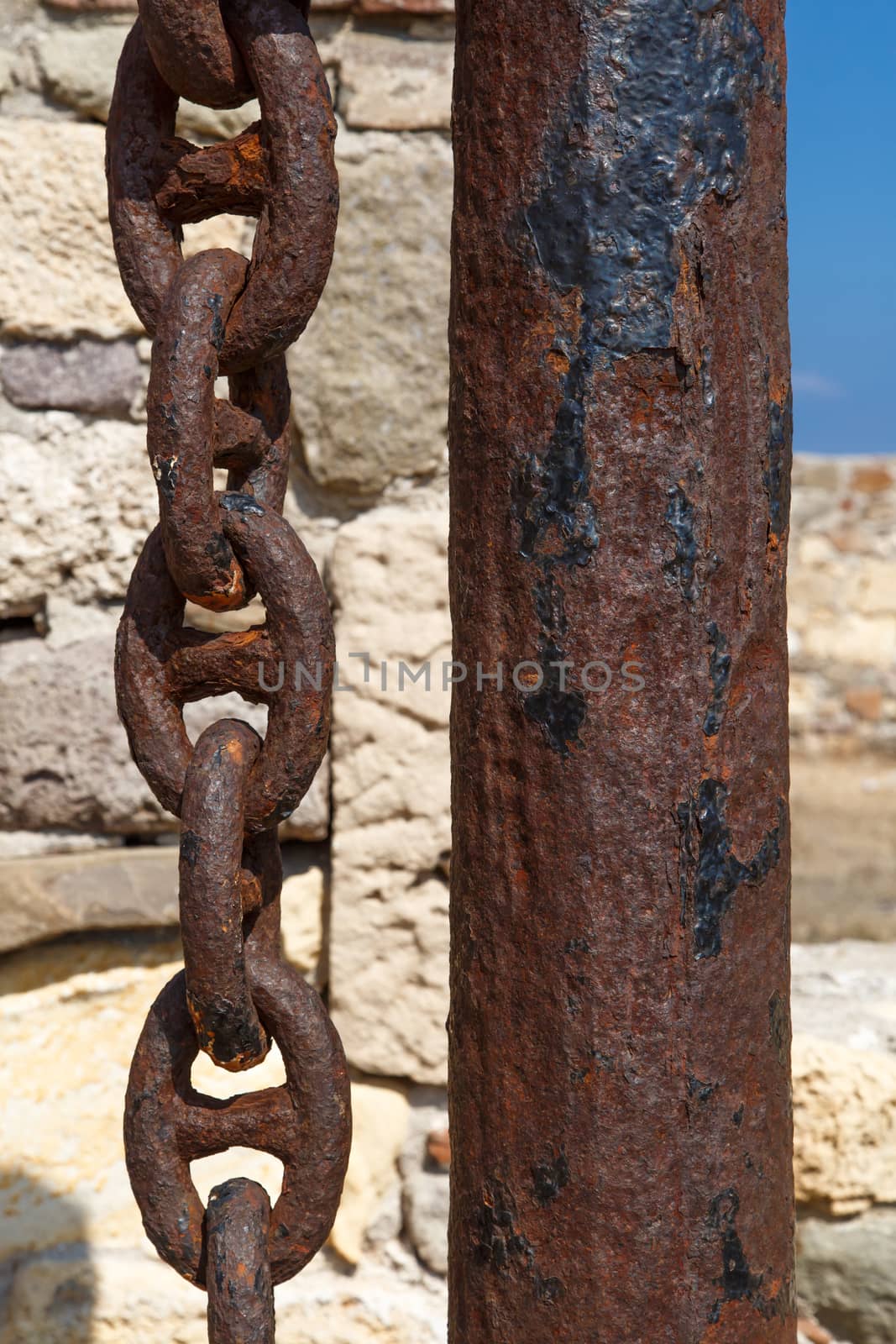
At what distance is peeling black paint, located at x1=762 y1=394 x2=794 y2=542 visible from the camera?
2.03 ft

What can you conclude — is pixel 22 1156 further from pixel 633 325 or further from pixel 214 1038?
pixel 633 325

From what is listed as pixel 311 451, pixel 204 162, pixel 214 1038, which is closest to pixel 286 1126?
pixel 214 1038

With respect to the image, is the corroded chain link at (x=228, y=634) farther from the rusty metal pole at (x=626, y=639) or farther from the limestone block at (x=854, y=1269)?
the limestone block at (x=854, y=1269)

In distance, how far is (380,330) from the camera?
148 cm

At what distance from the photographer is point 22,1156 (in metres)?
1.50

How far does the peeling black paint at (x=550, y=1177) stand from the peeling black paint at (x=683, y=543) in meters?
0.28

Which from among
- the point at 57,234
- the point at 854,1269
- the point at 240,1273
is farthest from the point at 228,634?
the point at 854,1269

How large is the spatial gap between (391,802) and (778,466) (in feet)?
3.08

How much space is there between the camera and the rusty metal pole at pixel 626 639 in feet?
1.91

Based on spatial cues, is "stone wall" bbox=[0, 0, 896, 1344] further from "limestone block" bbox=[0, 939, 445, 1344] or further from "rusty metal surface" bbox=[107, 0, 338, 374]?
"rusty metal surface" bbox=[107, 0, 338, 374]

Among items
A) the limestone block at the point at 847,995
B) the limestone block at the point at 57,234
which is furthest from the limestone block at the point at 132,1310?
the limestone block at the point at 57,234

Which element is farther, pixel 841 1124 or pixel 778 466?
pixel 841 1124

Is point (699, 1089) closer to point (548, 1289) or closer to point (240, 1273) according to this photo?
point (548, 1289)

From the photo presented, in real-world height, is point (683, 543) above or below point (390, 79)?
below
